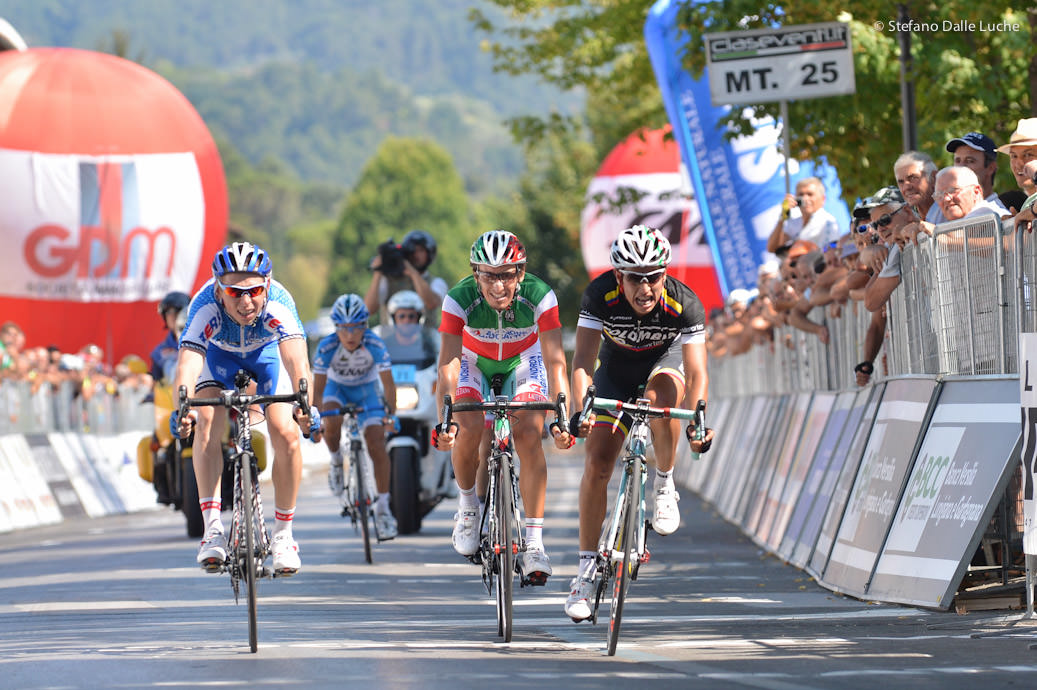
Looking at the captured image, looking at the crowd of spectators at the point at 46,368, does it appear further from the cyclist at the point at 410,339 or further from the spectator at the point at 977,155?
the spectator at the point at 977,155

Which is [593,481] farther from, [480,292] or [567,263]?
[567,263]

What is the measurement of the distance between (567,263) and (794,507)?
6321 cm

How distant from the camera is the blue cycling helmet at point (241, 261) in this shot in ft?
36.0

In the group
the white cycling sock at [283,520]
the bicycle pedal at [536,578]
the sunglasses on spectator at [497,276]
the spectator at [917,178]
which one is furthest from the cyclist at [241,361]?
the spectator at [917,178]

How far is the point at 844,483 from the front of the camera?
13102 millimetres

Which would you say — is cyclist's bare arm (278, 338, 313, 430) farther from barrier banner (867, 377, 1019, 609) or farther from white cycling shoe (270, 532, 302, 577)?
barrier banner (867, 377, 1019, 609)

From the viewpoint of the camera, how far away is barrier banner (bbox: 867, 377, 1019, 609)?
10.4 meters

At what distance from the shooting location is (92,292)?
4434 cm

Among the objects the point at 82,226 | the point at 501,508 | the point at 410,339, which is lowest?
the point at 501,508

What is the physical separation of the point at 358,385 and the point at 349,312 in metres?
0.66

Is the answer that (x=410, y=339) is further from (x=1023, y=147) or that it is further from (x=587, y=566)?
(x=587, y=566)

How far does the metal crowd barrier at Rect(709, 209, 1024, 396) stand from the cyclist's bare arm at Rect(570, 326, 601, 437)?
2.26 meters

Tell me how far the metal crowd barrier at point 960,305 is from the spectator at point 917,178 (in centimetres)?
65

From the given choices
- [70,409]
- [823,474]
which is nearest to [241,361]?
[823,474]
